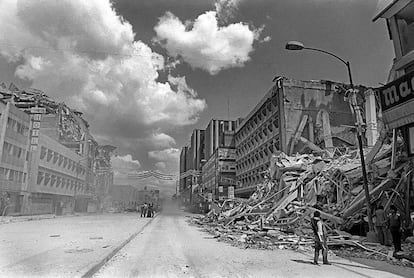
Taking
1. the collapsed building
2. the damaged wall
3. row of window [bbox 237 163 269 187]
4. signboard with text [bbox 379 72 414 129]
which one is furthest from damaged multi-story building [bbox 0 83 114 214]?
row of window [bbox 237 163 269 187]

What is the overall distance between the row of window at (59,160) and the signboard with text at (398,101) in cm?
3168

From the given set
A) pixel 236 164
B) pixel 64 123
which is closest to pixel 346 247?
pixel 64 123

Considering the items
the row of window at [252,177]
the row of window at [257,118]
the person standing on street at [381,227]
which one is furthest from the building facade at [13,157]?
the row of window at [252,177]

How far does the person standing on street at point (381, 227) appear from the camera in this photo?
453 inches

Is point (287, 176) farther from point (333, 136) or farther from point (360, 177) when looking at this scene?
point (333, 136)

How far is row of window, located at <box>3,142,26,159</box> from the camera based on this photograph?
25.4m

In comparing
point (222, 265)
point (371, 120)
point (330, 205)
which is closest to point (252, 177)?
point (371, 120)

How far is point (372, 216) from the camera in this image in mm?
12586

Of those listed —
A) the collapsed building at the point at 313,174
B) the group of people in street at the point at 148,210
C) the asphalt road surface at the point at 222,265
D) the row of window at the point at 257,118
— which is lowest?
the asphalt road surface at the point at 222,265

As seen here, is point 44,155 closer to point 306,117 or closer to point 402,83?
point 306,117

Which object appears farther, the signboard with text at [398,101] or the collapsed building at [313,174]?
the collapsed building at [313,174]

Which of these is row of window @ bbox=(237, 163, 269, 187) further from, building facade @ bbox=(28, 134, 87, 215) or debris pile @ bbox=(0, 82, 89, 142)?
debris pile @ bbox=(0, 82, 89, 142)

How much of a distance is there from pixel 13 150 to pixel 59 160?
1225 cm

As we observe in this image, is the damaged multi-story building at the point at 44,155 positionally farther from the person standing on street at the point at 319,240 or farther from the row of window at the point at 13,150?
the person standing on street at the point at 319,240
